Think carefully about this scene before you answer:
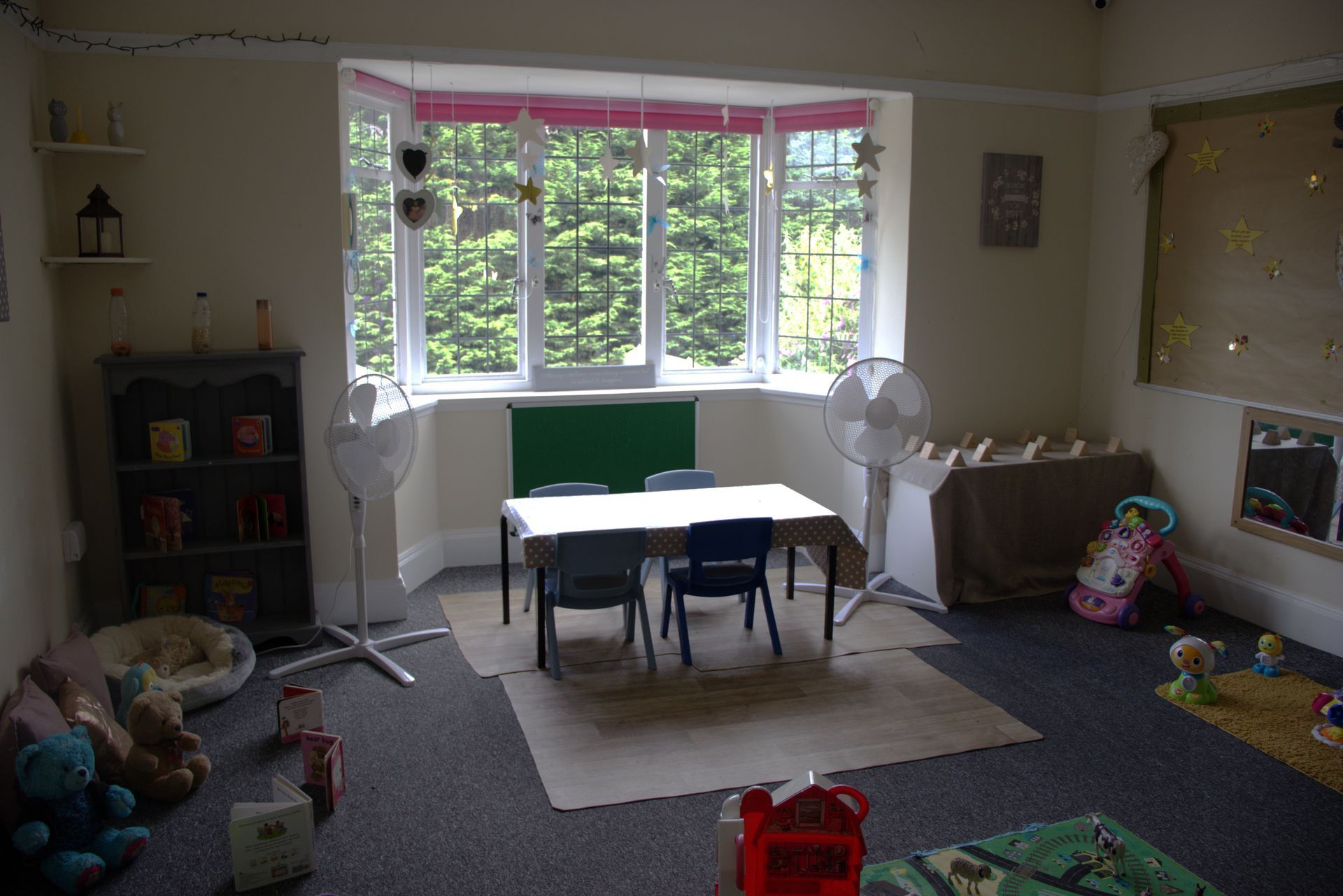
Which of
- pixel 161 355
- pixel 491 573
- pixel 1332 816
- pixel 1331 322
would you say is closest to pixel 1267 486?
pixel 1331 322

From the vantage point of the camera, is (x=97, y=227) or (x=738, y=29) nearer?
(x=97, y=227)

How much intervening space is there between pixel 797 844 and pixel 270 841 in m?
1.66

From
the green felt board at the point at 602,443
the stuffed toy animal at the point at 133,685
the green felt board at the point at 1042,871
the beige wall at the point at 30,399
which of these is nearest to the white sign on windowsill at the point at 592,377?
the green felt board at the point at 602,443

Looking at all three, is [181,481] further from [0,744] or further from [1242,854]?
[1242,854]

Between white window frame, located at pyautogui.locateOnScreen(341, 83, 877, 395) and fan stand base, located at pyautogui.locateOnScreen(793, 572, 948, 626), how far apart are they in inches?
58.4

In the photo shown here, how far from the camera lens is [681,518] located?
4.71 metres

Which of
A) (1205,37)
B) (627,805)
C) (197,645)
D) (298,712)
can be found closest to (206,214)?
(197,645)

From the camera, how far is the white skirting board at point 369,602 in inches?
201

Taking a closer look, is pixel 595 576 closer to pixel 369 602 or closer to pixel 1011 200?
pixel 369 602

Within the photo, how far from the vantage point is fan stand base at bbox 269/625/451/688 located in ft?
14.9

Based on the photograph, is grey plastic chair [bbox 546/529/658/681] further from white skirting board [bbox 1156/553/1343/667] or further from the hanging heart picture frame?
white skirting board [bbox 1156/553/1343/667]

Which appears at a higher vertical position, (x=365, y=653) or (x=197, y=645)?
(x=197, y=645)

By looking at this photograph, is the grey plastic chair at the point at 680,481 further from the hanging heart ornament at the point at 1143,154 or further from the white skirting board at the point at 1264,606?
the hanging heart ornament at the point at 1143,154

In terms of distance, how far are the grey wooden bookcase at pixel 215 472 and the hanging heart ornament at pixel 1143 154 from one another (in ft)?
15.4
